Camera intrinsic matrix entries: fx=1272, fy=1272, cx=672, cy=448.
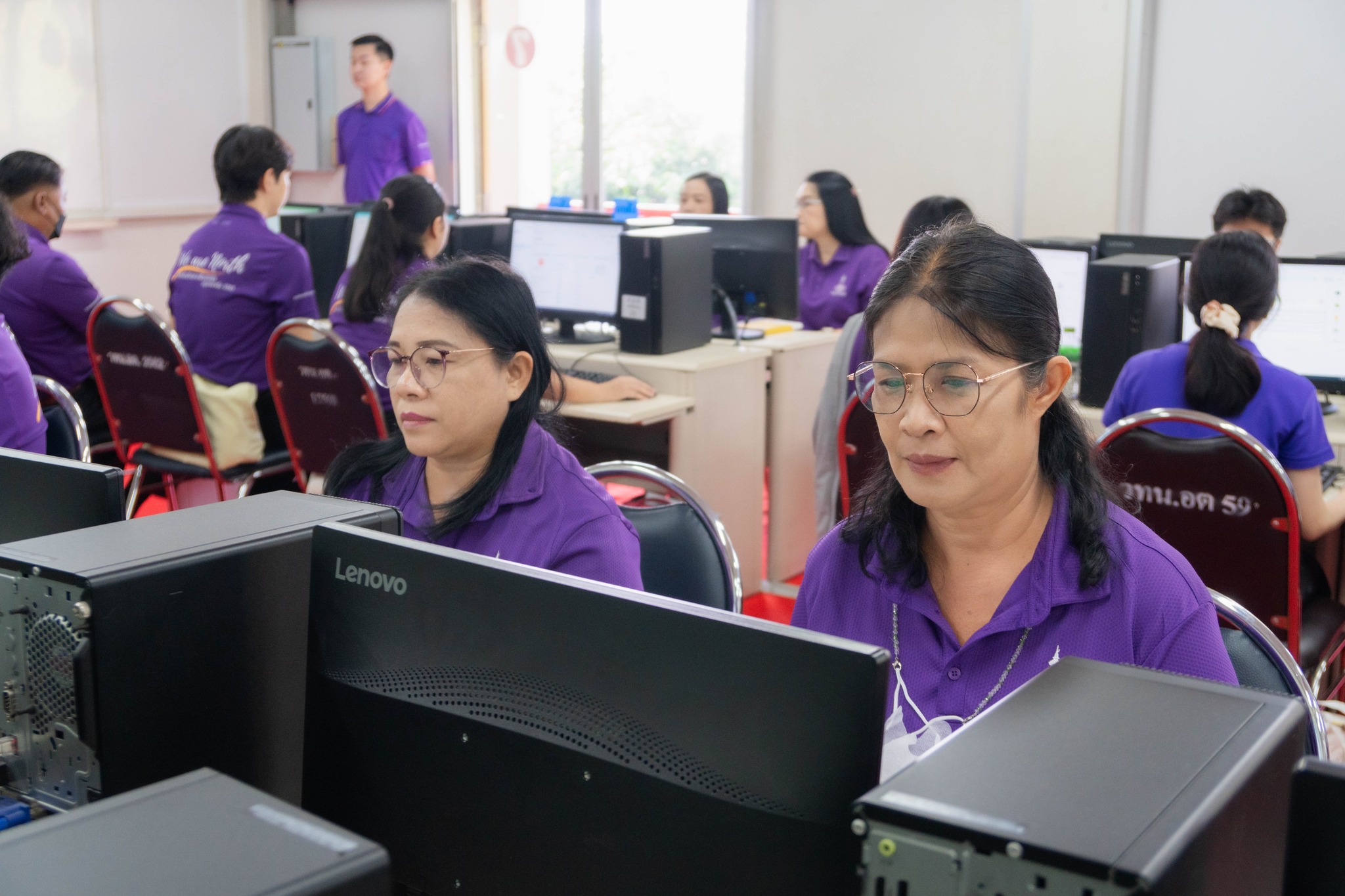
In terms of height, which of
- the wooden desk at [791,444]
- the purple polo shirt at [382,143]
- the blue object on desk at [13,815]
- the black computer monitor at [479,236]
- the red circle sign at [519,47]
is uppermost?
the red circle sign at [519,47]

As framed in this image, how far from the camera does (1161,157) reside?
5402 mm

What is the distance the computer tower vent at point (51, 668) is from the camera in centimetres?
88

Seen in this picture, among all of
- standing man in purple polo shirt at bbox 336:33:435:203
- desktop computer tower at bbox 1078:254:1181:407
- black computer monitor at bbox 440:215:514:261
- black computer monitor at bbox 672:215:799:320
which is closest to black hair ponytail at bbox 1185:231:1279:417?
desktop computer tower at bbox 1078:254:1181:407

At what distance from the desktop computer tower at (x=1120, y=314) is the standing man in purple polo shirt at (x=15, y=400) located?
2.34 m

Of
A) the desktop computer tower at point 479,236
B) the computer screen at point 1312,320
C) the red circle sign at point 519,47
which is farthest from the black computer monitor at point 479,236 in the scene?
the red circle sign at point 519,47

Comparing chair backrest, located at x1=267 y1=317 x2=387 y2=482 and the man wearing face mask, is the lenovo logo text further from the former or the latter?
the man wearing face mask

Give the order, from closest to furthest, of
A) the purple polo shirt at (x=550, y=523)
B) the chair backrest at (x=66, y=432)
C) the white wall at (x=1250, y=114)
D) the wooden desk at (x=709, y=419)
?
the purple polo shirt at (x=550, y=523), the chair backrest at (x=66, y=432), the wooden desk at (x=709, y=419), the white wall at (x=1250, y=114)

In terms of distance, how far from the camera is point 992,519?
1342 mm

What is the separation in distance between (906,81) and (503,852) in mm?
5628

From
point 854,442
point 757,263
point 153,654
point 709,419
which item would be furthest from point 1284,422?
point 153,654

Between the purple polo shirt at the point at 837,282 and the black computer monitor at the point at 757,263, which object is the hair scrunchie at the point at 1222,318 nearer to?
the black computer monitor at the point at 757,263

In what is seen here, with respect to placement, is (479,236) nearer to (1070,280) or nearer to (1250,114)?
(1070,280)

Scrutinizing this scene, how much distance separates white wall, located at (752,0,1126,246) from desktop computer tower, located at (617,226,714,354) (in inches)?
77.1

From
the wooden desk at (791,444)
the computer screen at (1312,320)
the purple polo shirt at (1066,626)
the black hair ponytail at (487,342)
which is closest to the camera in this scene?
the purple polo shirt at (1066,626)
